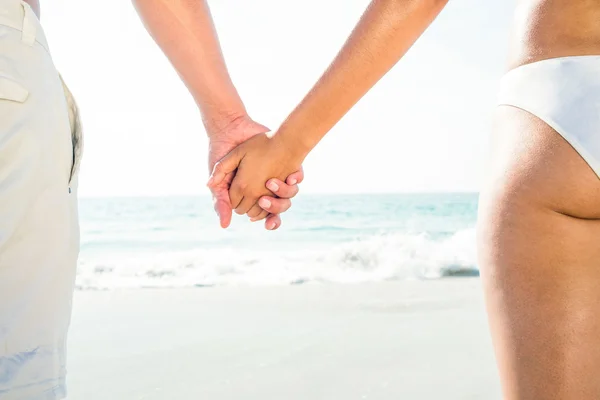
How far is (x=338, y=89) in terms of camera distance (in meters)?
1.73

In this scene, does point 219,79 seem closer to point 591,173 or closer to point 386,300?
point 591,173

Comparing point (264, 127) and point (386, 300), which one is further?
point (386, 300)

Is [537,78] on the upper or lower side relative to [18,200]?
upper

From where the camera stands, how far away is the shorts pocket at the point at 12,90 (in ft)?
3.68

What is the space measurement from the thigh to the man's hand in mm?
1367

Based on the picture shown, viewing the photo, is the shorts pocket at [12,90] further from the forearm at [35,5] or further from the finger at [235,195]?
the finger at [235,195]

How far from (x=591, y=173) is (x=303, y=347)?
304 cm

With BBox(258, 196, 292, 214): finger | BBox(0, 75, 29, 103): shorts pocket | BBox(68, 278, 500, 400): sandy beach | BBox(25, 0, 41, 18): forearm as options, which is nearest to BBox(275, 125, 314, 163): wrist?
A: BBox(258, 196, 292, 214): finger

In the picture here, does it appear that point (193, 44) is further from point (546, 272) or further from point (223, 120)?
point (546, 272)

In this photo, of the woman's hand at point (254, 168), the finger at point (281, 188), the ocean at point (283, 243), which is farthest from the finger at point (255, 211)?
the ocean at point (283, 243)

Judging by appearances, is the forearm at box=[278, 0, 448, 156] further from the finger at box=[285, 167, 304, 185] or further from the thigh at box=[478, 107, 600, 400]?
the thigh at box=[478, 107, 600, 400]

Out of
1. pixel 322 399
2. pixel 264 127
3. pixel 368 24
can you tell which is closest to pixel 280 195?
pixel 264 127

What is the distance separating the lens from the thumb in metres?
2.31

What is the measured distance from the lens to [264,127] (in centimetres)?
244
